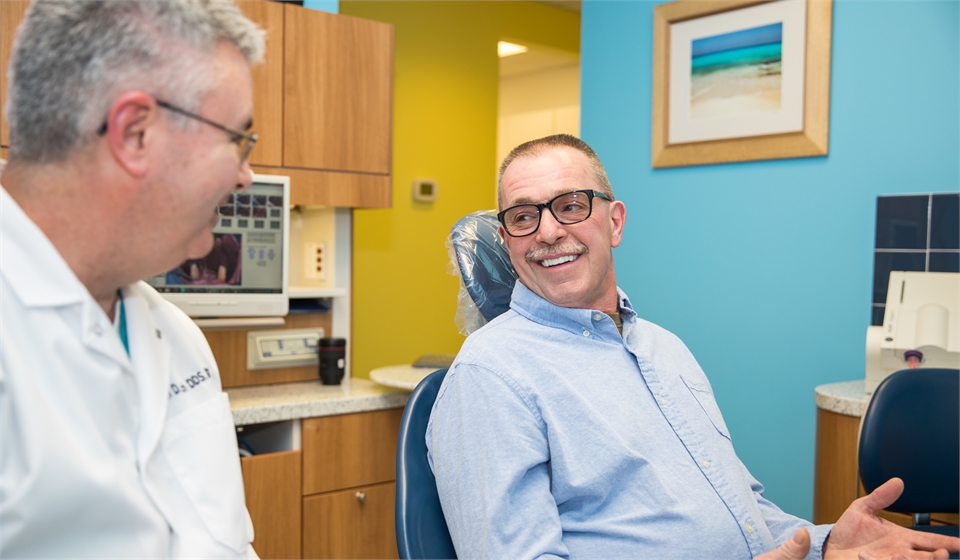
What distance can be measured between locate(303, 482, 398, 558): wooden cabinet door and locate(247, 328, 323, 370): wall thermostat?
1.70 feet

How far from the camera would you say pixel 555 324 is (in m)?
1.48

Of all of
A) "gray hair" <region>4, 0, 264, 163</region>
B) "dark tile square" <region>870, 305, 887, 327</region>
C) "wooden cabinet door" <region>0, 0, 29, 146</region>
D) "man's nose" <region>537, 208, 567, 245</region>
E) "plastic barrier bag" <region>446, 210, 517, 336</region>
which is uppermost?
"wooden cabinet door" <region>0, 0, 29, 146</region>

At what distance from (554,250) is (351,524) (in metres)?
1.35

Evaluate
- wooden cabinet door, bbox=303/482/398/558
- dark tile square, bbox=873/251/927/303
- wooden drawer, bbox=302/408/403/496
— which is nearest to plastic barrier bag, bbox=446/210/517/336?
wooden drawer, bbox=302/408/403/496

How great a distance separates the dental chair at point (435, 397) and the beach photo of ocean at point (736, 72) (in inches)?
70.2

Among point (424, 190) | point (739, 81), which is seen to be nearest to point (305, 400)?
point (739, 81)

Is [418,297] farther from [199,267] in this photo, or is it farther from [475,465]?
[475,465]

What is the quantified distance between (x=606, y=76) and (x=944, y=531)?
95.1 inches

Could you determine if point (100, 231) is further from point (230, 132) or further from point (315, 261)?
point (315, 261)

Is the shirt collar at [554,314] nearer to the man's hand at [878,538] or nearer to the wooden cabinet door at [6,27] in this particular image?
the man's hand at [878,538]

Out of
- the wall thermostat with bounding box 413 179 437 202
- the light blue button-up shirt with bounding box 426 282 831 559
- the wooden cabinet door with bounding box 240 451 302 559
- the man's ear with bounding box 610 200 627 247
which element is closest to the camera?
the light blue button-up shirt with bounding box 426 282 831 559

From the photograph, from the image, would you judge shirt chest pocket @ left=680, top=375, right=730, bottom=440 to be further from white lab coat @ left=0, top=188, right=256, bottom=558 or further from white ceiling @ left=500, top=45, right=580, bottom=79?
white ceiling @ left=500, top=45, right=580, bottom=79

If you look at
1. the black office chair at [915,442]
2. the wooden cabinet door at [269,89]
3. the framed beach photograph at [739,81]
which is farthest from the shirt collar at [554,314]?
the framed beach photograph at [739,81]

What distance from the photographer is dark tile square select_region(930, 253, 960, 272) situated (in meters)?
2.56
